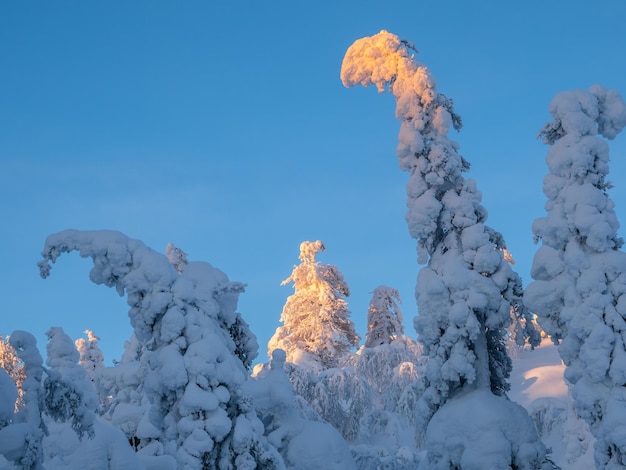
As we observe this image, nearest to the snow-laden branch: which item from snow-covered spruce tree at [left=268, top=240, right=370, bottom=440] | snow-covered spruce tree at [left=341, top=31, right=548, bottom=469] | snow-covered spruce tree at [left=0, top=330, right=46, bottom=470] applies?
snow-covered spruce tree at [left=0, top=330, right=46, bottom=470]

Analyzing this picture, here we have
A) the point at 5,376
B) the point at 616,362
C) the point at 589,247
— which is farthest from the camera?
the point at 589,247

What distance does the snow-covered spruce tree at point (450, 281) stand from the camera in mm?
15250

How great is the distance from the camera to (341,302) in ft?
116

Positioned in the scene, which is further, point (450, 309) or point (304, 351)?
point (304, 351)

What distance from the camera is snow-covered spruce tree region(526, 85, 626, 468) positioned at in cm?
1349

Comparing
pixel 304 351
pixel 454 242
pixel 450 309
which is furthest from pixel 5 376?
pixel 304 351

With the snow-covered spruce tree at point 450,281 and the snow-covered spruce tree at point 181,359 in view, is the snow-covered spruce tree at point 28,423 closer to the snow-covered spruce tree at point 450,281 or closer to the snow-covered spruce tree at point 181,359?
the snow-covered spruce tree at point 181,359

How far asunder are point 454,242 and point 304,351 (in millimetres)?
18688

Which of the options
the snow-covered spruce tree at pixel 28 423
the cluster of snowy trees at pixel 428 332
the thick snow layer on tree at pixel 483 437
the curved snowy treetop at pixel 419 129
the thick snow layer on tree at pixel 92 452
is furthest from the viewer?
the curved snowy treetop at pixel 419 129

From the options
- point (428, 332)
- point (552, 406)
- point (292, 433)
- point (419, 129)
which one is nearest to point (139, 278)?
point (292, 433)

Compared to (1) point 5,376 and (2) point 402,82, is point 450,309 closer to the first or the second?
(2) point 402,82

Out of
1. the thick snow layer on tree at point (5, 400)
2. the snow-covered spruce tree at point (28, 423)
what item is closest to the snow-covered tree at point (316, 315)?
the snow-covered spruce tree at point (28, 423)

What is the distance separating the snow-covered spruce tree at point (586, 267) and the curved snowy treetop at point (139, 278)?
243 inches

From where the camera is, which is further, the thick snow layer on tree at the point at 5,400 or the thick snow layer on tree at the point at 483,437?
the thick snow layer on tree at the point at 483,437
